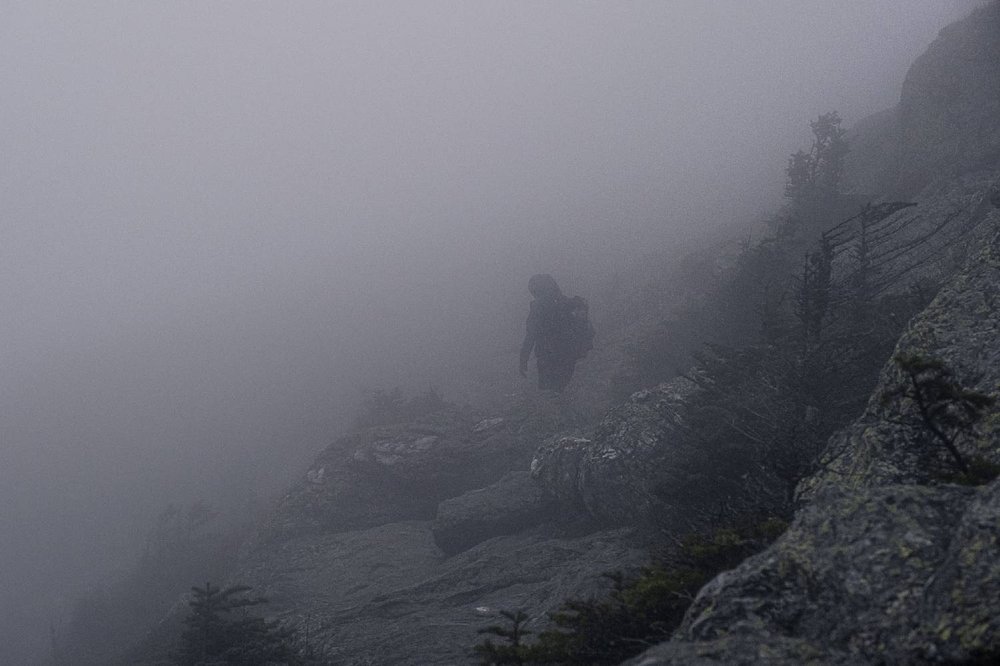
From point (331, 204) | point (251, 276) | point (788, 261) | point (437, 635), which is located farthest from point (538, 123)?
point (437, 635)

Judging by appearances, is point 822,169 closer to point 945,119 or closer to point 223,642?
point 945,119

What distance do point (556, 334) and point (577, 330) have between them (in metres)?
1.31

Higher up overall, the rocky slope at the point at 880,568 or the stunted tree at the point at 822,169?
the stunted tree at the point at 822,169

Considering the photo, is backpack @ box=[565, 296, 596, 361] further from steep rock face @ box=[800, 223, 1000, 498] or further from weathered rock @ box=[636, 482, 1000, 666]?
weathered rock @ box=[636, 482, 1000, 666]

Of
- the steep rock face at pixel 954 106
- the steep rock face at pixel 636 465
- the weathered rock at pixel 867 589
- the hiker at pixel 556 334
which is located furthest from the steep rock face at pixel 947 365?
the hiker at pixel 556 334

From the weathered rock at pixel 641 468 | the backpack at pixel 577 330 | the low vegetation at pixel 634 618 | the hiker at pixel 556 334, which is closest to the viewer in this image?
the low vegetation at pixel 634 618

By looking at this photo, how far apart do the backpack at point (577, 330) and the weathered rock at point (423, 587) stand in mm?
14023

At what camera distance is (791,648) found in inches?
182

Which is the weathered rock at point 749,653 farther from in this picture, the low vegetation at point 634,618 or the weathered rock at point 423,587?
the weathered rock at point 423,587

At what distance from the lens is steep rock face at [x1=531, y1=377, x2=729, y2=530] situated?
14.1 metres

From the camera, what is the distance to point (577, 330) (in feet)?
111

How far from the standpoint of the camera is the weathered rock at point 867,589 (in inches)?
168

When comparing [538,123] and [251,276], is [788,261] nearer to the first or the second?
[251,276]

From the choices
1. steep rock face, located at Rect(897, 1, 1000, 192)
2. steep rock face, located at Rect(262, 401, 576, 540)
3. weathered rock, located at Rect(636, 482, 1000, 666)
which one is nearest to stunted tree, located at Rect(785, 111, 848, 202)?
steep rock face, located at Rect(897, 1, 1000, 192)
